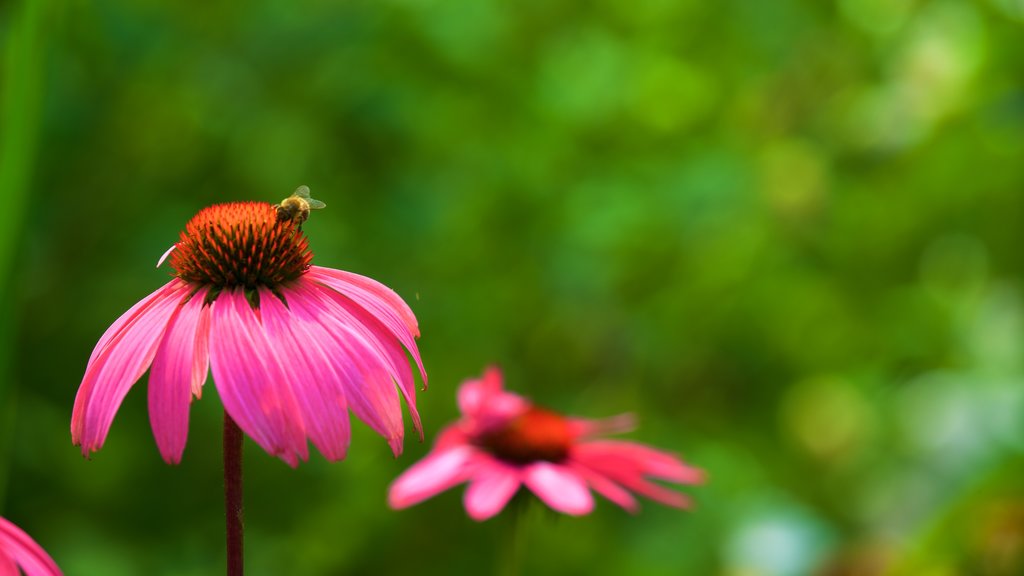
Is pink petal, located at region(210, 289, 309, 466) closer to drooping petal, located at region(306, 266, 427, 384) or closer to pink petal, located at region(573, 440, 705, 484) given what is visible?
drooping petal, located at region(306, 266, 427, 384)

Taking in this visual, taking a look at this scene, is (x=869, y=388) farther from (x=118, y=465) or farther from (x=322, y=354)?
(x=322, y=354)

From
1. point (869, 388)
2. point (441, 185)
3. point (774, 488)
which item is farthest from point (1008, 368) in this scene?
point (441, 185)

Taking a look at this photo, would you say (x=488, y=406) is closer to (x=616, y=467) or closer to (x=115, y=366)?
(x=616, y=467)

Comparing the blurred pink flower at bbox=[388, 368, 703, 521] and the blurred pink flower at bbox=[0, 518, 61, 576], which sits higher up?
the blurred pink flower at bbox=[388, 368, 703, 521]

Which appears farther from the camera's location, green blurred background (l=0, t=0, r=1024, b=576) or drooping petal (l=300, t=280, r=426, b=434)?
green blurred background (l=0, t=0, r=1024, b=576)

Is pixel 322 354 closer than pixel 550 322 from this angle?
Yes

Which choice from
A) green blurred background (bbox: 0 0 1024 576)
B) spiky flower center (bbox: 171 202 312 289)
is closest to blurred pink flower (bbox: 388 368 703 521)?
spiky flower center (bbox: 171 202 312 289)

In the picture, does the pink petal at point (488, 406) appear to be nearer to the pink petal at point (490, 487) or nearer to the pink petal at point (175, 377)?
the pink petal at point (490, 487)
